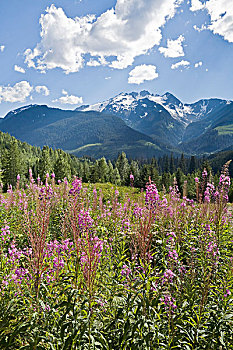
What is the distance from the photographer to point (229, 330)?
3.73 meters

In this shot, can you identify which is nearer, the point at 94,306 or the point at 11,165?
the point at 94,306

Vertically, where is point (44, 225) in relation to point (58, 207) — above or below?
above

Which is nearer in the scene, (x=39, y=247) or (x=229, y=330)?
(x=39, y=247)

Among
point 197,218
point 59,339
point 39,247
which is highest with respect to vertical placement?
point 39,247

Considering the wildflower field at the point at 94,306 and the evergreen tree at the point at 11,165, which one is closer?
the wildflower field at the point at 94,306

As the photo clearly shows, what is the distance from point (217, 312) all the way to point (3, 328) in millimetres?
3660

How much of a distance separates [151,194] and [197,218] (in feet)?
15.2

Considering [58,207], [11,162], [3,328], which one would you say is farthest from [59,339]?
[11,162]

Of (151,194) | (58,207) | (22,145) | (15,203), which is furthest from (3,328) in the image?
(22,145)

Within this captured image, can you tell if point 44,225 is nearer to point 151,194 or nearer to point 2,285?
point 151,194

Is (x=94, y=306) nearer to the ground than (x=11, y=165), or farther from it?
nearer to the ground

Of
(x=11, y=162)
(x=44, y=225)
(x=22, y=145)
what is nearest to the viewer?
(x=44, y=225)

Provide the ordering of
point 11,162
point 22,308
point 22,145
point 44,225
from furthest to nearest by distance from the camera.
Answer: point 22,145 → point 11,162 → point 22,308 → point 44,225

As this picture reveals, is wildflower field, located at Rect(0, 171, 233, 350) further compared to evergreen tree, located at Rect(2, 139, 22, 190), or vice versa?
evergreen tree, located at Rect(2, 139, 22, 190)
